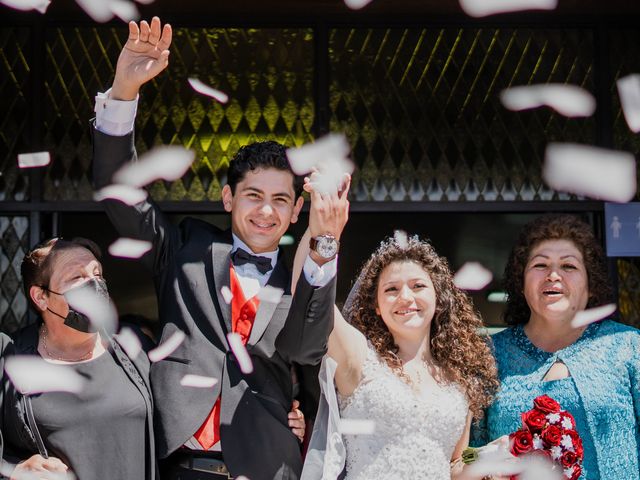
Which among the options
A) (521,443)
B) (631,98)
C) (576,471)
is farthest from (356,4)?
(576,471)

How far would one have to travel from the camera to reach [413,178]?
16.3 ft

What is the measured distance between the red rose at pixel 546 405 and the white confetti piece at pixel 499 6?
214 cm

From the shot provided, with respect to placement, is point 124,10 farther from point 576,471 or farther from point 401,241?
point 576,471

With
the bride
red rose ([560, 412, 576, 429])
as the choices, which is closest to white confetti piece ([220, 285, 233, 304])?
the bride

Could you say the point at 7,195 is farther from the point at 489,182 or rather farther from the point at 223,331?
the point at 489,182

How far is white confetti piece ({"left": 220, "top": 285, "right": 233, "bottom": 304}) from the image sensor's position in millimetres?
3412

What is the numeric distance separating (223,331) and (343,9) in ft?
6.80

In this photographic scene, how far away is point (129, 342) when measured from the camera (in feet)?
11.9

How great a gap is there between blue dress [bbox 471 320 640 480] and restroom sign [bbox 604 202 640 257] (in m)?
0.90

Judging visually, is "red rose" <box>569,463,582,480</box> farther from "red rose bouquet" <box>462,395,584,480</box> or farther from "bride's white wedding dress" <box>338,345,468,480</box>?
"bride's white wedding dress" <box>338,345,468,480</box>

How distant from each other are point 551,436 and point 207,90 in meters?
2.48

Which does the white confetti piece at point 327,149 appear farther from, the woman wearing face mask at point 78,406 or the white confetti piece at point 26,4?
the woman wearing face mask at point 78,406

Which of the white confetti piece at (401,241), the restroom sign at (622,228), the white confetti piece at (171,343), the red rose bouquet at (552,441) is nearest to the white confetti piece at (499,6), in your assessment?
the restroom sign at (622,228)

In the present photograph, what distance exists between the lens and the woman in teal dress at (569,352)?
370 cm
